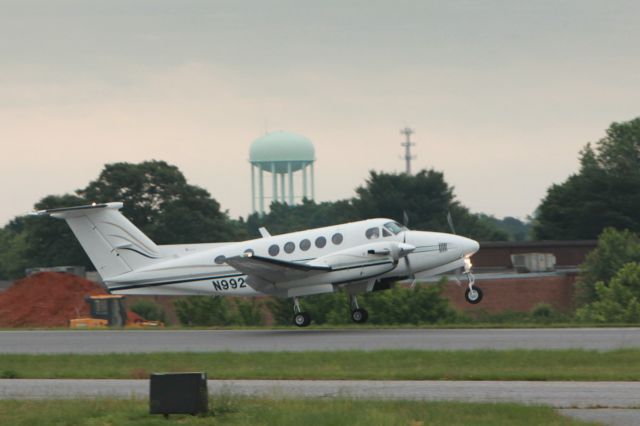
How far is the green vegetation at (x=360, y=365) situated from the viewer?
22453 mm

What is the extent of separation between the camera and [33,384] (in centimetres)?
2267

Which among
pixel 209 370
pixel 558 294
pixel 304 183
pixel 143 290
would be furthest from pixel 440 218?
pixel 209 370

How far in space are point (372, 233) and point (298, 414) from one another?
1993cm

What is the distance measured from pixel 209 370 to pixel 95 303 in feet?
76.2

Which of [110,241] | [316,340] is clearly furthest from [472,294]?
[110,241]

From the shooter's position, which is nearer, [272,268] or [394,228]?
[272,268]

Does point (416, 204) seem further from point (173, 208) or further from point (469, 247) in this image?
point (469, 247)

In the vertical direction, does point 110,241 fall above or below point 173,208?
below

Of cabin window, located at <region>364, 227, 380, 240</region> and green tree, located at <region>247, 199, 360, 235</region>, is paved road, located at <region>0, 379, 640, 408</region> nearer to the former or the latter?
cabin window, located at <region>364, 227, 380, 240</region>

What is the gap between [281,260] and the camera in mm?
35688

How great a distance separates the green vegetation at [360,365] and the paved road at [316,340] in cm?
219

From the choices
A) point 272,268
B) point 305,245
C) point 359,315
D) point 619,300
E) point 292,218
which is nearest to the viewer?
point 272,268

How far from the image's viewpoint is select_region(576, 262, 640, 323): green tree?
152 ft

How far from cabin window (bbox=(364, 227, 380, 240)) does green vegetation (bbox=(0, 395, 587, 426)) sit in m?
18.0
